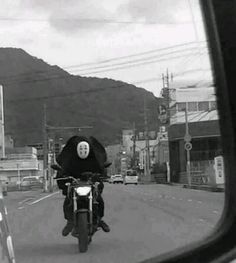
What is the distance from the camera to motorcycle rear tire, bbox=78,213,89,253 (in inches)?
287

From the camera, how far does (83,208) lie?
7.36 metres

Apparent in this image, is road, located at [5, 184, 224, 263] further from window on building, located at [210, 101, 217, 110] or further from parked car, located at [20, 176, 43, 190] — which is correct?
window on building, located at [210, 101, 217, 110]

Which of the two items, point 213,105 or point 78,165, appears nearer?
point 213,105

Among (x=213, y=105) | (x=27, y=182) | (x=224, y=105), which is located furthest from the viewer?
(x=27, y=182)

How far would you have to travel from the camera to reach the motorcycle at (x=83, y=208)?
7.24m

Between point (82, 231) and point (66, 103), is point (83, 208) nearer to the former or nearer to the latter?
point (82, 231)

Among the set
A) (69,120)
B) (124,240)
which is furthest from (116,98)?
(124,240)

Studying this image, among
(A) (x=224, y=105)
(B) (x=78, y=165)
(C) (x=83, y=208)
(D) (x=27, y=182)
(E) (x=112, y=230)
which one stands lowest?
(E) (x=112, y=230)

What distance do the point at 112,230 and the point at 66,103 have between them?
15.2 ft

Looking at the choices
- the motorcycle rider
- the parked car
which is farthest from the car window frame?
the parked car

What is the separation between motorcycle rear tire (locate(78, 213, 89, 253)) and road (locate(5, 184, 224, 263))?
0.29ft

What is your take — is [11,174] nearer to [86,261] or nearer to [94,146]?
[94,146]

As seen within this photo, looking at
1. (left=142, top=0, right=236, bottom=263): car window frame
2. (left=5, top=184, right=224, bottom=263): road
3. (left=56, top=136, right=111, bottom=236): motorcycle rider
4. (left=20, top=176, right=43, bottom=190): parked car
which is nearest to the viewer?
(left=142, top=0, right=236, bottom=263): car window frame

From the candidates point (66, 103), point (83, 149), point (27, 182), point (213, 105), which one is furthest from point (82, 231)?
point (213, 105)
